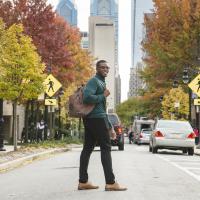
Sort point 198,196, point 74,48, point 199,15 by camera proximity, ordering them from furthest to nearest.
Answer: point 74,48 < point 199,15 < point 198,196

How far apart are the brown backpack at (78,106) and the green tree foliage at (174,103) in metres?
47.2

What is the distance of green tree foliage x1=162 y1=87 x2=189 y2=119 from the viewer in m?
59.3

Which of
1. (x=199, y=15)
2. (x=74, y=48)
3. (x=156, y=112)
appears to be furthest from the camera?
(x=156, y=112)

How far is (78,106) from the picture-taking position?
10.3m

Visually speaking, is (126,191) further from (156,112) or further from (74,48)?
(156,112)

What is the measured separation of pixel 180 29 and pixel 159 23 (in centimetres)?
210

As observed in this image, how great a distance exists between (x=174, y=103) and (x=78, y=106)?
48213 mm

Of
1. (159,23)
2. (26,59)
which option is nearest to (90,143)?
(26,59)

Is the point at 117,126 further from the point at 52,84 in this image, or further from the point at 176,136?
the point at 52,84

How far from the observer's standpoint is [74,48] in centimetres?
5778

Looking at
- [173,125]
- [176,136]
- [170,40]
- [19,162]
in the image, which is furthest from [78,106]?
[170,40]

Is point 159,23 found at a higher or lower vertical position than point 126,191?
higher

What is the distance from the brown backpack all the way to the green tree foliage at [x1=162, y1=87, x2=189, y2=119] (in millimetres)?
47170

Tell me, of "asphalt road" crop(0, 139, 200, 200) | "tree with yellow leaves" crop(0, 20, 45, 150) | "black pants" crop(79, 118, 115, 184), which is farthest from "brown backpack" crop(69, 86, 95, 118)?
"tree with yellow leaves" crop(0, 20, 45, 150)
